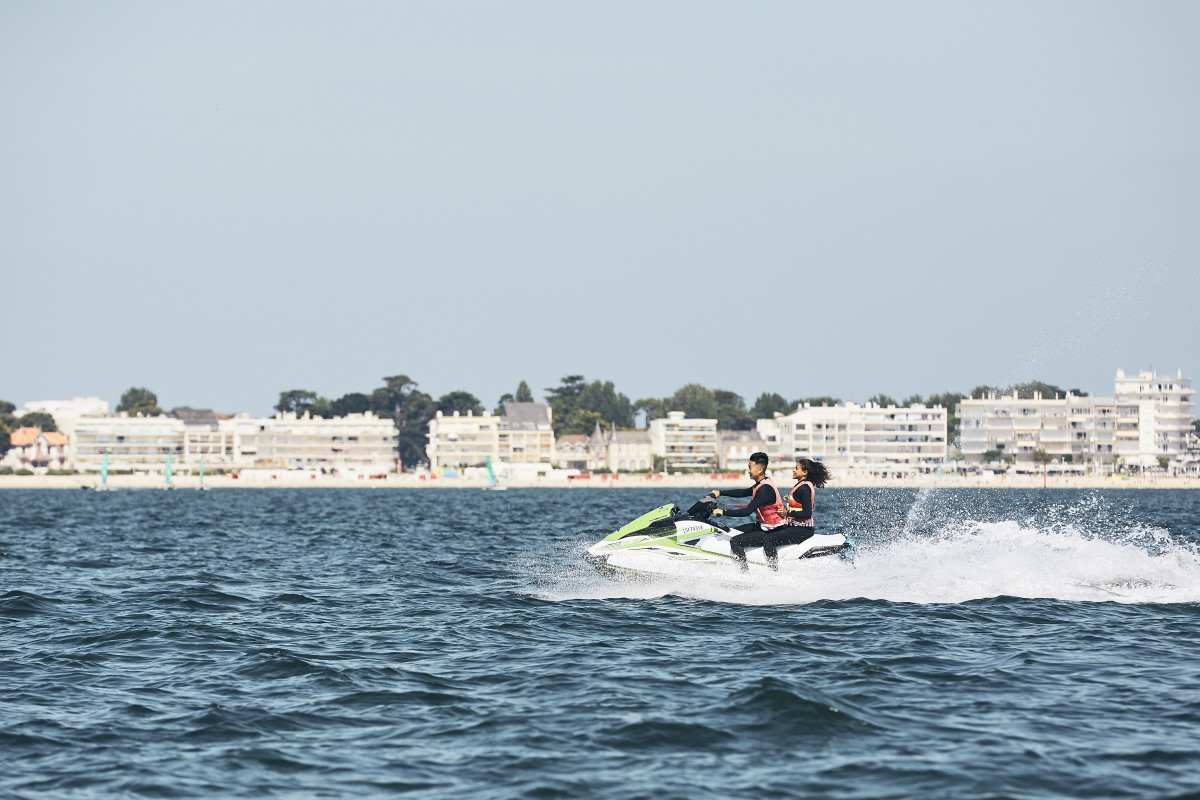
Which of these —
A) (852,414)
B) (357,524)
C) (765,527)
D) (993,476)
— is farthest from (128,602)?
(852,414)

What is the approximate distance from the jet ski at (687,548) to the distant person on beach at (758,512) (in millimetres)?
128

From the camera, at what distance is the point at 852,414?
19650 centimetres

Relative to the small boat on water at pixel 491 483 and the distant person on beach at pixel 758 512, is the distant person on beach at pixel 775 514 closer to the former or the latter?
the distant person on beach at pixel 758 512

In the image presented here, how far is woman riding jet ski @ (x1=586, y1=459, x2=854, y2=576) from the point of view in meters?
17.5

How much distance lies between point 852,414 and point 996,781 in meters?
191

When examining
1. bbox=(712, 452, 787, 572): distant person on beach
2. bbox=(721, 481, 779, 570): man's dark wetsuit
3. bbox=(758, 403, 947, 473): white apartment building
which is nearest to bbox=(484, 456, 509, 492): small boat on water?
bbox=(758, 403, 947, 473): white apartment building

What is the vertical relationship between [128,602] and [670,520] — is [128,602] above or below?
below

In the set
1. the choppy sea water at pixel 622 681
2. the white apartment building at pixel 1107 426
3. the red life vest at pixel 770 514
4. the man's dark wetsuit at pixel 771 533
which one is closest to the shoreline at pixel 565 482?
the white apartment building at pixel 1107 426

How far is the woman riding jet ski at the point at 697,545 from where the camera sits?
17.5 metres

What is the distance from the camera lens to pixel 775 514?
1759 centimetres

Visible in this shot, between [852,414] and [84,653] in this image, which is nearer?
[84,653]

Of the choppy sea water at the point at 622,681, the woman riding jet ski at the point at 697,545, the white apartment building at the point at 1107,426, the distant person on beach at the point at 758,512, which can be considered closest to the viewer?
the choppy sea water at the point at 622,681

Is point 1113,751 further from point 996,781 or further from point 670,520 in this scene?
point 670,520

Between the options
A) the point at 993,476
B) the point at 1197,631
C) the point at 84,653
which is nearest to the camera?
the point at 84,653
